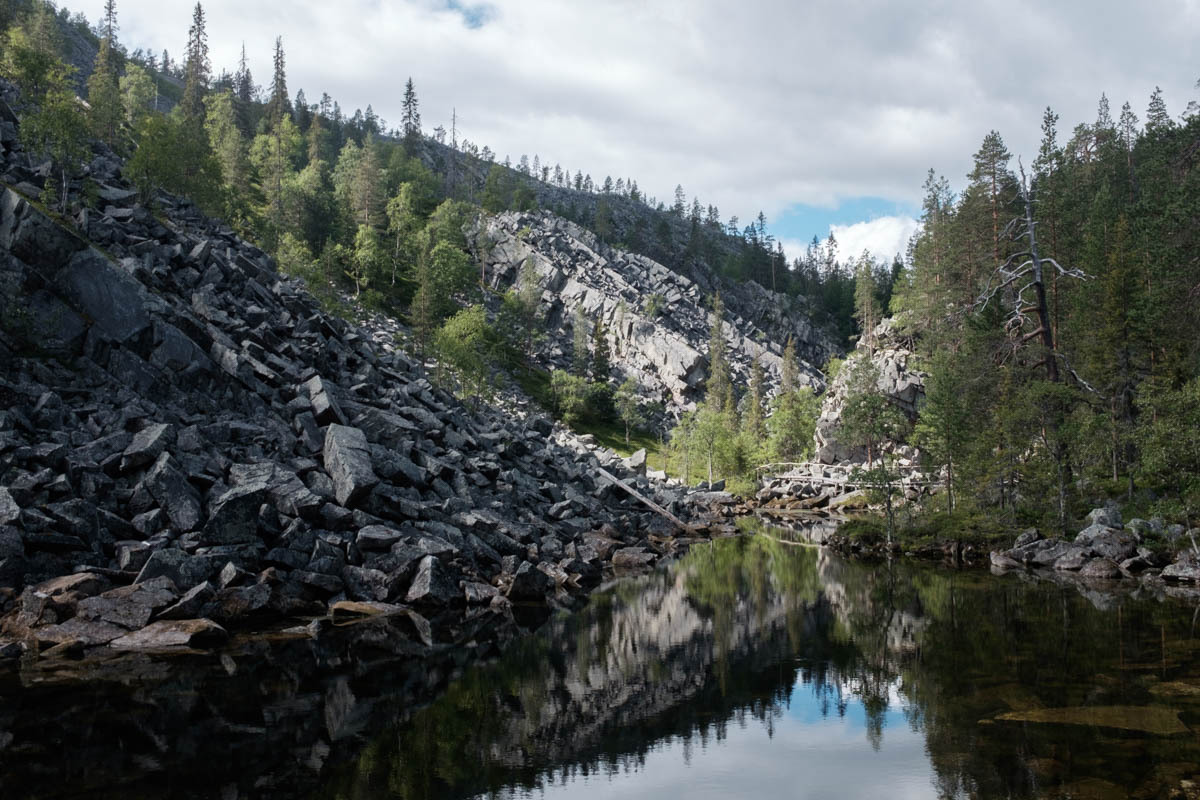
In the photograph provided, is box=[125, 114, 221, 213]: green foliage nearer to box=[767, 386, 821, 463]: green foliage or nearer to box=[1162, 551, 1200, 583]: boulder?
box=[1162, 551, 1200, 583]: boulder

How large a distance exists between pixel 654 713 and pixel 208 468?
19843 millimetres

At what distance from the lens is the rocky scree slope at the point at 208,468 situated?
23.5m

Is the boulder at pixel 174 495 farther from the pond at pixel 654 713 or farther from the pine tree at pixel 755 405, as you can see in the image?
the pine tree at pixel 755 405

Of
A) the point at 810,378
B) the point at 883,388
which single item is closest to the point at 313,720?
the point at 883,388

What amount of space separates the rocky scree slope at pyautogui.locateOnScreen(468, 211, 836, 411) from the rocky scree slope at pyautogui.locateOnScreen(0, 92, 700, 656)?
9907 cm

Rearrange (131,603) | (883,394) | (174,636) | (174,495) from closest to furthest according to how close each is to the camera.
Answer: (174,636) → (131,603) → (174,495) → (883,394)

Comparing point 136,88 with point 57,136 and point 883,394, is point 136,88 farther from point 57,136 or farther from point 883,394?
point 883,394

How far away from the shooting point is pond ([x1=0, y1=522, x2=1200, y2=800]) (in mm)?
13914

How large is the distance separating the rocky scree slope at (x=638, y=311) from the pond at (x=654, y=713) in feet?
390

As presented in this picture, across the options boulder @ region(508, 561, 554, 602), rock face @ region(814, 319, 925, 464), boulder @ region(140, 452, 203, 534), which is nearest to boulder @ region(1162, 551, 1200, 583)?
boulder @ region(508, 561, 554, 602)

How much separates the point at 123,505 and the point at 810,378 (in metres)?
152

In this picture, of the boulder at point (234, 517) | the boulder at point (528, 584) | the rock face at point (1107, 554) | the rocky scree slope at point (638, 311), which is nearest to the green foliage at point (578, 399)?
the rocky scree slope at point (638, 311)

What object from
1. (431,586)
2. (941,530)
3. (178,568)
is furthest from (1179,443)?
(178,568)

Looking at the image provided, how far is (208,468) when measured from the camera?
28.3m
